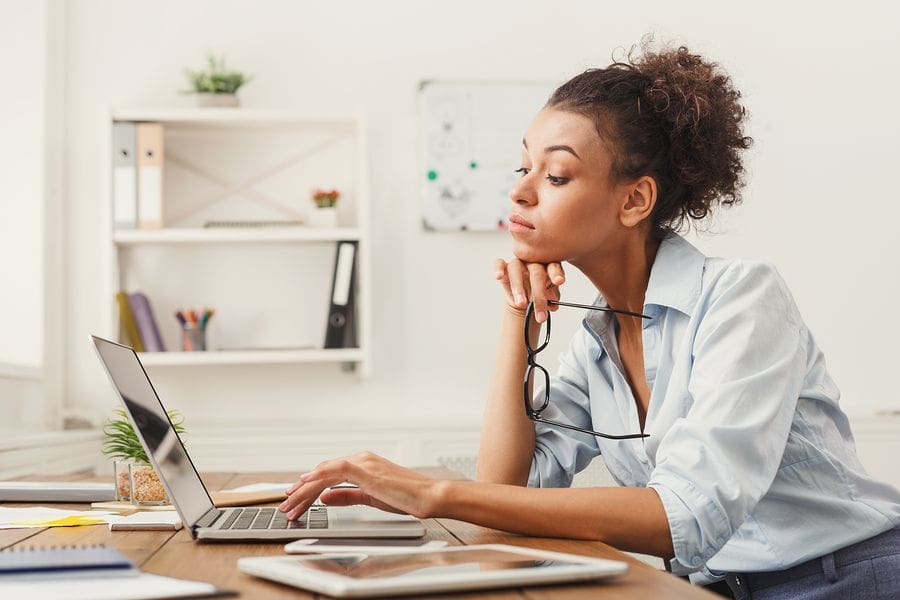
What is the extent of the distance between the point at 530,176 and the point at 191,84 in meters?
2.05

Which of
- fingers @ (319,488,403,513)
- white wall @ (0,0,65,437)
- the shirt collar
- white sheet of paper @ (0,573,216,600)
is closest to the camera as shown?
white sheet of paper @ (0,573,216,600)

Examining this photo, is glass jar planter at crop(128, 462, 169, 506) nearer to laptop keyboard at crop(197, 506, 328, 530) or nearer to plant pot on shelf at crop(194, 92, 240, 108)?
laptop keyboard at crop(197, 506, 328, 530)

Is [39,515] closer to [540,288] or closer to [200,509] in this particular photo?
[200,509]

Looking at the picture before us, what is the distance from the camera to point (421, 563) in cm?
73

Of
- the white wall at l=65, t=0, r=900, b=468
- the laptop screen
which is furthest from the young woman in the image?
the white wall at l=65, t=0, r=900, b=468

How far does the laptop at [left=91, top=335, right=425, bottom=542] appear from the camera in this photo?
0.96m

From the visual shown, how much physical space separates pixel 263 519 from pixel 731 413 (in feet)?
1.65

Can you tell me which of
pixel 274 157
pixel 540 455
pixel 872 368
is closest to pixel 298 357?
pixel 274 157

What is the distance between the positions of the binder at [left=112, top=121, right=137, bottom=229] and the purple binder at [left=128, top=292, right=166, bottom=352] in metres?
0.22

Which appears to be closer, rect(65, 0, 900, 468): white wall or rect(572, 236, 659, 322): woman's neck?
rect(572, 236, 659, 322): woman's neck

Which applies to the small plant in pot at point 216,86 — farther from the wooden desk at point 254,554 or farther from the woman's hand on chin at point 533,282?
the wooden desk at point 254,554

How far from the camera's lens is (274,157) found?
123 inches

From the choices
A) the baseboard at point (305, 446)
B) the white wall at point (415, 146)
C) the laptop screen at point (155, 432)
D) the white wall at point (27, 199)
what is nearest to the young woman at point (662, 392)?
the laptop screen at point (155, 432)

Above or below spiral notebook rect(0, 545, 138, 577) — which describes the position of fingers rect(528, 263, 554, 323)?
above
